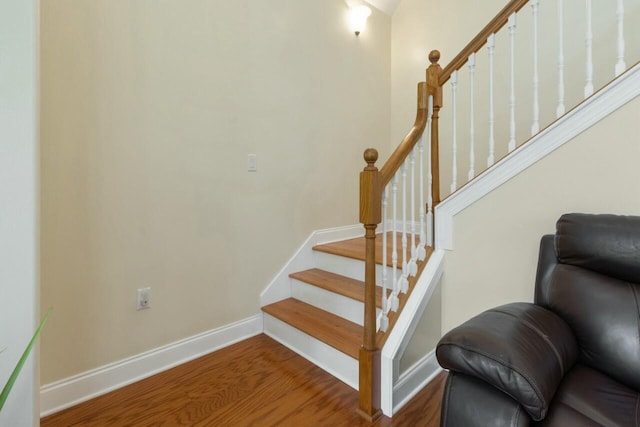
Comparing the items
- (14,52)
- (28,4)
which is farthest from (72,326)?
(28,4)

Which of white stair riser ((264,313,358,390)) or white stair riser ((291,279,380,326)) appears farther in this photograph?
white stair riser ((291,279,380,326))

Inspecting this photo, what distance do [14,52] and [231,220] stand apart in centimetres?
128

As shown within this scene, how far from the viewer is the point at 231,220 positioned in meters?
2.12

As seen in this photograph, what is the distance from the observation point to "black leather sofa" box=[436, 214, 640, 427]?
0.85 meters

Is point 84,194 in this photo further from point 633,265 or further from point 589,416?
point 633,265

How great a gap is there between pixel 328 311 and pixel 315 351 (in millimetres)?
322

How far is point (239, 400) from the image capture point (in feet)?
5.17

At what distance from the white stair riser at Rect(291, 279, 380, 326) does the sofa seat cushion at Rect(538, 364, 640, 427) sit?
969mm

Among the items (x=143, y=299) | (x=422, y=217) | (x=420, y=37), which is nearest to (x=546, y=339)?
(x=422, y=217)

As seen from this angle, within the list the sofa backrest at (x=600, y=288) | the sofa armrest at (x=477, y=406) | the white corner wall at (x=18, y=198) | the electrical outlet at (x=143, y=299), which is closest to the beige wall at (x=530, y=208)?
the sofa backrest at (x=600, y=288)

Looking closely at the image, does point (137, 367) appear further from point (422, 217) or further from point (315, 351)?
point (422, 217)

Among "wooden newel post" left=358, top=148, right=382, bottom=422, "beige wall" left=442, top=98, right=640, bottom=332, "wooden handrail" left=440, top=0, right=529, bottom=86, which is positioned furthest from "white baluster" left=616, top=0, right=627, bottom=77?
"wooden newel post" left=358, top=148, right=382, bottom=422

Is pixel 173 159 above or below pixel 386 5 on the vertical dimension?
below

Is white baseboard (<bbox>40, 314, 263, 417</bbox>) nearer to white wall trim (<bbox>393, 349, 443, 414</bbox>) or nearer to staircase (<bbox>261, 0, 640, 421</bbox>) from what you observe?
staircase (<bbox>261, 0, 640, 421</bbox>)
